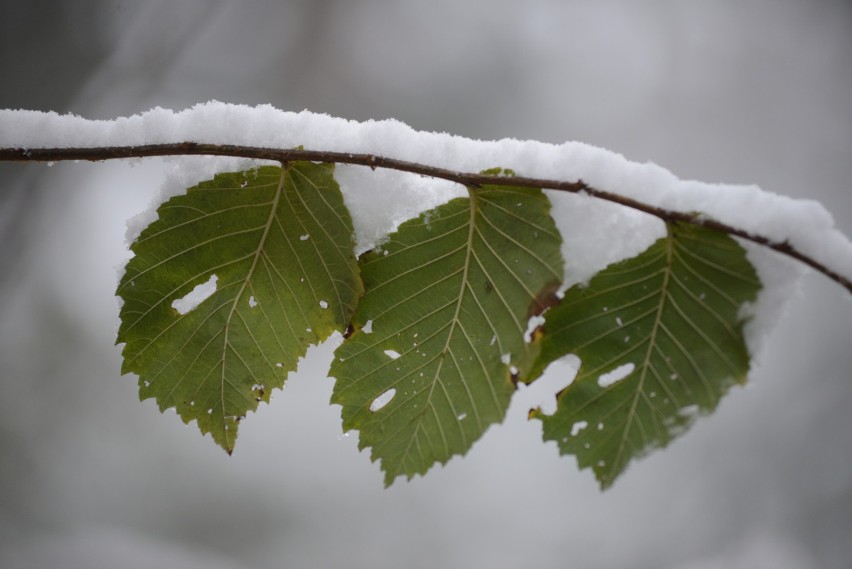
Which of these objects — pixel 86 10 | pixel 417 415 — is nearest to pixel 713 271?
pixel 417 415

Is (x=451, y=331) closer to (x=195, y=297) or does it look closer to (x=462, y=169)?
(x=462, y=169)

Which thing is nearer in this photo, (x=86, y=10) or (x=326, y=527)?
(x=86, y=10)

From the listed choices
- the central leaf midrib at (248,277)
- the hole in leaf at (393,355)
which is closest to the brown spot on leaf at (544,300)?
the hole in leaf at (393,355)

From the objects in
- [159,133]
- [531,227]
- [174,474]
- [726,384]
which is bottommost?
[726,384]

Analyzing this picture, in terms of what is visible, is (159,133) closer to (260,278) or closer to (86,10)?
(260,278)

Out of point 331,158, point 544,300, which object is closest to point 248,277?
point 331,158

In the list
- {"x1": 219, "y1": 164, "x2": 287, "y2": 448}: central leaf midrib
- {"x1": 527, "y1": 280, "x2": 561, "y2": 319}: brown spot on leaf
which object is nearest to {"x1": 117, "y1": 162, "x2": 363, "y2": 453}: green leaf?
{"x1": 219, "y1": 164, "x2": 287, "y2": 448}: central leaf midrib

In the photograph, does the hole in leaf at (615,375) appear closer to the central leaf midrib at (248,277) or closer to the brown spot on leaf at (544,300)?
the brown spot on leaf at (544,300)
